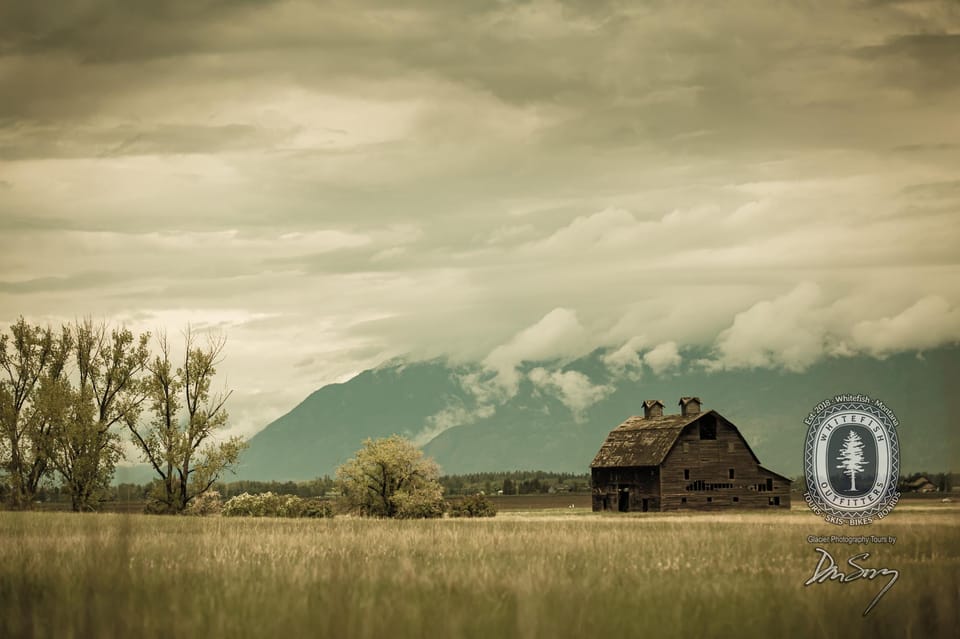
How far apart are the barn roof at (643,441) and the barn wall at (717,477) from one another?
889 millimetres

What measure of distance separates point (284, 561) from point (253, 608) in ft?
19.2

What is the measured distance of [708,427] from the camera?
93625 millimetres

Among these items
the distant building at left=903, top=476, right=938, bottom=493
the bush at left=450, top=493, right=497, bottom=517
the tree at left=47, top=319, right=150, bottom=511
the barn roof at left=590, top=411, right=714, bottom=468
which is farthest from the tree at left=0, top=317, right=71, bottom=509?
the distant building at left=903, top=476, right=938, bottom=493

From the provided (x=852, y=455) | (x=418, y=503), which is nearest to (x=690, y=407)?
(x=418, y=503)

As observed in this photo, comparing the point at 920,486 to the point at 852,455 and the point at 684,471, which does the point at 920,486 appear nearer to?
the point at 684,471

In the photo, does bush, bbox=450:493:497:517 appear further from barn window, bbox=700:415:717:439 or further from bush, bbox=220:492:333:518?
barn window, bbox=700:415:717:439

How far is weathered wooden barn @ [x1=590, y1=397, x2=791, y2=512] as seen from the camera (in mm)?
90188

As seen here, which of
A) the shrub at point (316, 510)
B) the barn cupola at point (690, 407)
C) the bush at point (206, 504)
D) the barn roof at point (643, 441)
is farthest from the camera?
the barn cupola at point (690, 407)

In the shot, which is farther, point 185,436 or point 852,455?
point 185,436

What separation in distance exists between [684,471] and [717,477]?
4142mm

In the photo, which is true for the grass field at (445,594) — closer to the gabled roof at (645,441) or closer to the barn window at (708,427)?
the gabled roof at (645,441)

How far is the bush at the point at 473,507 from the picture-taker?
A: 2579 inches

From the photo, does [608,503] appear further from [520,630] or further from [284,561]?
[520,630]

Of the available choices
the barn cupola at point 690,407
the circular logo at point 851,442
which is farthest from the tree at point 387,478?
the barn cupola at point 690,407
